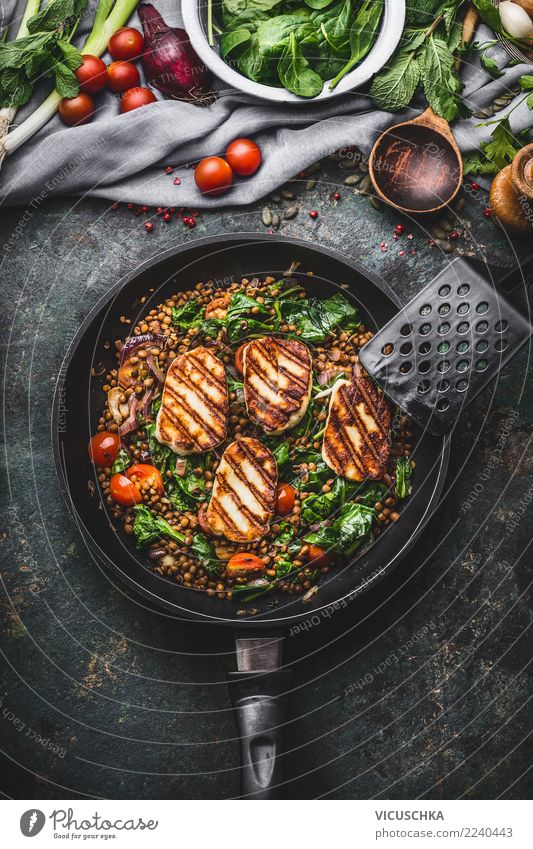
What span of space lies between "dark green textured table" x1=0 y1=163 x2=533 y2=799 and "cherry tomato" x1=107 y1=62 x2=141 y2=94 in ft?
2.48

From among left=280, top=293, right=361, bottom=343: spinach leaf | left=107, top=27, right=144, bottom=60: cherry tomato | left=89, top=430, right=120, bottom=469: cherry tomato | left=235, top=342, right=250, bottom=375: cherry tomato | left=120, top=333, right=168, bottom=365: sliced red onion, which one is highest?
left=107, top=27, right=144, bottom=60: cherry tomato

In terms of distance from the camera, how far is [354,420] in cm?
374

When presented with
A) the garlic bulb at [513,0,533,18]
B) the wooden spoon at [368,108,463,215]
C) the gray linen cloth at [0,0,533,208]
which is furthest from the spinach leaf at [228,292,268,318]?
the garlic bulb at [513,0,533,18]

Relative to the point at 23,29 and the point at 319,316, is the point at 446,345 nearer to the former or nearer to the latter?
the point at 319,316

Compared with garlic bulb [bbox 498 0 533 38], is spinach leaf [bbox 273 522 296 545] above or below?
below

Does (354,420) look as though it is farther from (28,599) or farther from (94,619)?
(28,599)

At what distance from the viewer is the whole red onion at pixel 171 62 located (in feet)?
13.0

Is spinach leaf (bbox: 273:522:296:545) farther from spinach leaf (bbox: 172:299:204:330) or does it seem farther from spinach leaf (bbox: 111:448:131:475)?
spinach leaf (bbox: 172:299:204:330)

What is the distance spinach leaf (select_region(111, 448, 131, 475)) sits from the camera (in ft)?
12.5

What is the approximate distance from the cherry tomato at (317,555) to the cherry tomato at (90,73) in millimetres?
2920

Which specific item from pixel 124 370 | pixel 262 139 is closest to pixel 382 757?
pixel 124 370

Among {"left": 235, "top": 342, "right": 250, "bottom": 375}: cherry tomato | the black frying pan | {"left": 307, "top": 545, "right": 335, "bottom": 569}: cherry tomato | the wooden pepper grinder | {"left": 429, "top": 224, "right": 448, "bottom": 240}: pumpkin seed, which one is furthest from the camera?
{"left": 429, "top": 224, "right": 448, "bottom": 240}: pumpkin seed

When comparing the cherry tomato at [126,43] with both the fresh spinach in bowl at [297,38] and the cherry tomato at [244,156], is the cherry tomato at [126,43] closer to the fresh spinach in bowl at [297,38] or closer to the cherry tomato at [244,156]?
the fresh spinach in bowl at [297,38]

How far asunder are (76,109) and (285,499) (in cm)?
254
